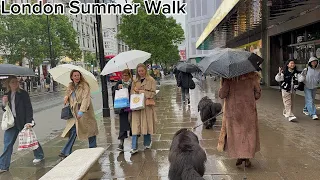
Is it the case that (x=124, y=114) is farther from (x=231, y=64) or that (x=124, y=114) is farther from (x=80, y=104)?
(x=231, y=64)

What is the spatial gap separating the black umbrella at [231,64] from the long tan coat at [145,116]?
1529 mm

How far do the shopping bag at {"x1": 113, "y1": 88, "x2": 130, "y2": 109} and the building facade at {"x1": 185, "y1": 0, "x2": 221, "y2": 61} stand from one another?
2112 inches

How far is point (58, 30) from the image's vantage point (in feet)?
124

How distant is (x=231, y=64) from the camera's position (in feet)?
14.1

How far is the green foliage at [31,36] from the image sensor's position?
100 feet

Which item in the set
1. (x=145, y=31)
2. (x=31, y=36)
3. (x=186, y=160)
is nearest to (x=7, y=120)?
(x=186, y=160)

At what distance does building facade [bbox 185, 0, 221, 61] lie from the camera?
5897 centimetres

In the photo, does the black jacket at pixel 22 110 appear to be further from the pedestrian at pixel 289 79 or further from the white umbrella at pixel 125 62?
the pedestrian at pixel 289 79

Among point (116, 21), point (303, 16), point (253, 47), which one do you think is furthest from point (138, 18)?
point (116, 21)

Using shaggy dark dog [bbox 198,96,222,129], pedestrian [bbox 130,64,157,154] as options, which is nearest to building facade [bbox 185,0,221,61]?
shaggy dark dog [bbox 198,96,222,129]

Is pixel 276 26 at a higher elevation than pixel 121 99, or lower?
higher

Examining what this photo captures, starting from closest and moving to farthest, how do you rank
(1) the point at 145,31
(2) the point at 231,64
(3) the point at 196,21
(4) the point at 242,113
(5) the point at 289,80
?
(2) the point at 231,64
(4) the point at 242,113
(5) the point at 289,80
(1) the point at 145,31
(3) the point at 196,21

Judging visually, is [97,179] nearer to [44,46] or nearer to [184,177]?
[184,177]

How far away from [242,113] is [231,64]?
2.57ft
